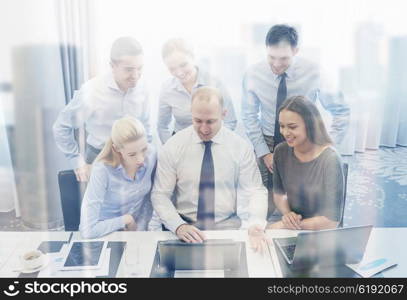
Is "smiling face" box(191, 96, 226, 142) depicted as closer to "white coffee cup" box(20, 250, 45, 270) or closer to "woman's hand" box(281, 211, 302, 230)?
"woman's hand" box(281, 211, 302, 230)

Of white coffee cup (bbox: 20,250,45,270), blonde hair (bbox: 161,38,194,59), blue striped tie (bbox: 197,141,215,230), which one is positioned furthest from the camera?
blue striped tie (bbox: 197,141,215,230)

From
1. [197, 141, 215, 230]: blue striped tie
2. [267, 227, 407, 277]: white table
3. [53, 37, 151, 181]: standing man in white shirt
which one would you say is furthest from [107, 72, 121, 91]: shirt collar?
[267, 227, 407, 277]: white table

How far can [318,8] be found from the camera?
1.42 m

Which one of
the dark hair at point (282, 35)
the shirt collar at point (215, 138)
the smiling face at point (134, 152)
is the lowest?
the smiling face at point (134, 152)

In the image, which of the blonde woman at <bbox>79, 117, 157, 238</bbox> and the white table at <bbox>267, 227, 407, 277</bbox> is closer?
the white table at <bbox>267, 227, 407, 277</bbox>

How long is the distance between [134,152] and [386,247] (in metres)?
0.93

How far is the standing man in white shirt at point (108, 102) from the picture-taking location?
1495 millimetres

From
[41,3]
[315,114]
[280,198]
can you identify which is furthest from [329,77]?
[41,3]

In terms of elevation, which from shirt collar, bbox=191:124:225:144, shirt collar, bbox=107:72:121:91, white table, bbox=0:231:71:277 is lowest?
white table, bbox=0:231:71:277

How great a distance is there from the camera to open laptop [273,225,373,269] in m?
1.38

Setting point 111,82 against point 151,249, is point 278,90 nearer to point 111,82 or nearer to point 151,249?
point 111,82

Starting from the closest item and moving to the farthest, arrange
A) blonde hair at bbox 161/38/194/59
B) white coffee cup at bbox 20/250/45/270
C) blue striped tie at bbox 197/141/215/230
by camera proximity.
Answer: white coffee cup at bbox 20/250/45/270 < blonde hair at bbox 161/38/194/59 < blue striped tie at bbox 197/141/215/230


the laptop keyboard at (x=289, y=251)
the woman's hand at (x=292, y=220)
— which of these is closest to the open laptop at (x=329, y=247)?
the laptop keyboard at (x=289, y=251)

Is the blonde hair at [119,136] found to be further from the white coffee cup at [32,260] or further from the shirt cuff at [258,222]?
the shirt cuff at [258,222]
